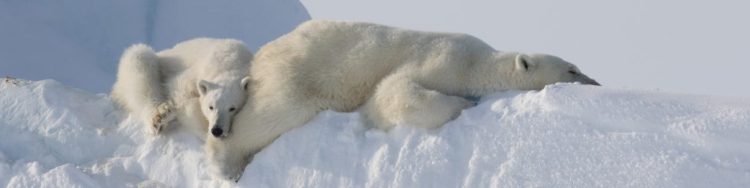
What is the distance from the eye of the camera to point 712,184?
3.74 m

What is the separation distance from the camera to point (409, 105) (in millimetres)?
5020

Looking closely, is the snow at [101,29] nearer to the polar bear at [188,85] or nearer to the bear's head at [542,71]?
the polar bear at [188,85]

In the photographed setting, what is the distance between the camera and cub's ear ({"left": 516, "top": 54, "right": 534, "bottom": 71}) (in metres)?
5.55

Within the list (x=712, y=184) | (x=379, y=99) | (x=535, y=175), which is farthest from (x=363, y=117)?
(x=712, y=184)

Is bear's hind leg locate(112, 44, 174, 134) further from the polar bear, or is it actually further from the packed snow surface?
the packed snow surface

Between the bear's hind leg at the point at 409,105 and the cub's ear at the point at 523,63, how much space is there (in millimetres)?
564

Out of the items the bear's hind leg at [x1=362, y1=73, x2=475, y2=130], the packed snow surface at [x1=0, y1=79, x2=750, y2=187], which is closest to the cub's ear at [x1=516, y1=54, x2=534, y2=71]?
the packed snow surface at [x1=0, y1=79, x2=750, y2=187]

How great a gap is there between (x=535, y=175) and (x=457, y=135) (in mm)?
622

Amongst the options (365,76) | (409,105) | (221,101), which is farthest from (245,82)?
(409,105)

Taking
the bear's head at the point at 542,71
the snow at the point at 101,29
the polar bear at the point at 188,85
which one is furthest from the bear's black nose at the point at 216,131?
the snow at the point at 101,29

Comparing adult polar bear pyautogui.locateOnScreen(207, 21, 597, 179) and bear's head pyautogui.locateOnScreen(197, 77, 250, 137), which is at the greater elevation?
adult polar bear pyautogui.locateOnScreen(207, 21, 597, 179)

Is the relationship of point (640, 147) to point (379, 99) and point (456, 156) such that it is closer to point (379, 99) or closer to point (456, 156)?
point (456, 156)

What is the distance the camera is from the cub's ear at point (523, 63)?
5551 mm

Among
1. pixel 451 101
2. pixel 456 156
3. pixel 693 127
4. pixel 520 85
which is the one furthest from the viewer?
pixel 520 85
